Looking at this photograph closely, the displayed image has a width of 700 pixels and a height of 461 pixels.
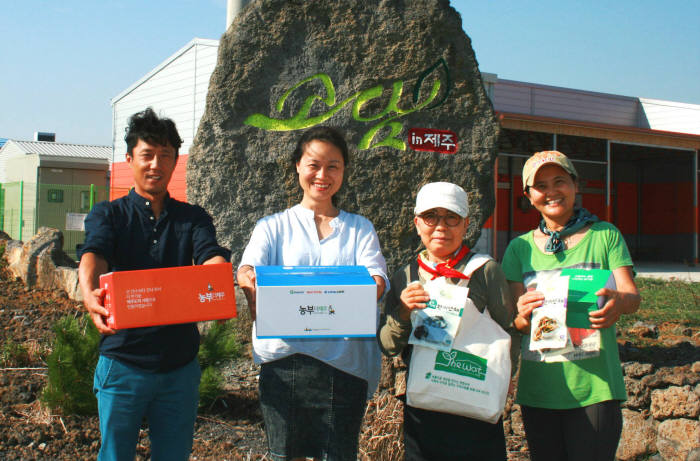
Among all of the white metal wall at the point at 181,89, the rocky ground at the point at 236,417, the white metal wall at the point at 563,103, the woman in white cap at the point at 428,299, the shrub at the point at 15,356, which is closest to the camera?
the woman in white cap at the point at 428,299

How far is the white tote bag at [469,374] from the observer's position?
198 cm

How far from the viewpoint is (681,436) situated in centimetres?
313

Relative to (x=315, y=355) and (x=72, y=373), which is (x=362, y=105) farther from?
(x=315, y=355)

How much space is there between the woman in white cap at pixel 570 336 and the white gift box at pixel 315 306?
1.85 feet

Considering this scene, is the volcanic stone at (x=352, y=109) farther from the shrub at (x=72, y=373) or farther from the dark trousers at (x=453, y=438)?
the dark trousers at (x=453, y=438)

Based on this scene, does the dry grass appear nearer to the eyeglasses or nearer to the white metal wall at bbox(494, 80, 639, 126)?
the eyeglasses

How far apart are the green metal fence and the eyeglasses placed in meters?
14.4

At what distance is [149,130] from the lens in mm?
2252

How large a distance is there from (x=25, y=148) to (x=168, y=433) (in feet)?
77.2

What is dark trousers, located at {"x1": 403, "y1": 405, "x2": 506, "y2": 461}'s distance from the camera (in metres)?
2.09

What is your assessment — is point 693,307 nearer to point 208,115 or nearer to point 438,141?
point 438,141

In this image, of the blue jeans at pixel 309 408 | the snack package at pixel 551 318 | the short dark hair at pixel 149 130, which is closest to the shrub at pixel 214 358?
the blue jeans at pixel 309 408

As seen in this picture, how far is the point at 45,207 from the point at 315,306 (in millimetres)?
15605

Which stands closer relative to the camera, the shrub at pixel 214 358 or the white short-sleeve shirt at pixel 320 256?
the white short-sleeve shirt at pixel 320 256
